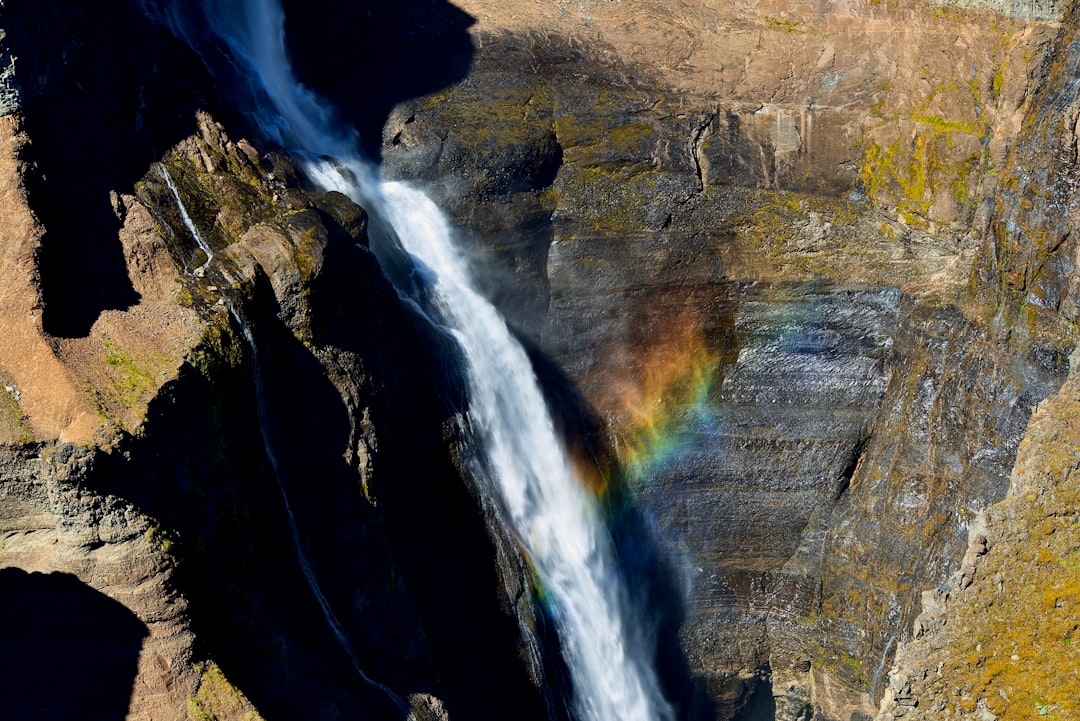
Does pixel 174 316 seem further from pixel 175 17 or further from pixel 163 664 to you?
pixel 175 17

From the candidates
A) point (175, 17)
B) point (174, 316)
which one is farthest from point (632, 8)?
point (174, 316)

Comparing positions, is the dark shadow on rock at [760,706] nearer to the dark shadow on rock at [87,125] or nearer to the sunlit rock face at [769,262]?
the sunlit rock face at [769,262]

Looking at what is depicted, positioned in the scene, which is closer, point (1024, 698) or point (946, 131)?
point (1024, 698)

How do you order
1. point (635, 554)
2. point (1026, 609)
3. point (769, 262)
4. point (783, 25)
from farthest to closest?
point (783, 25)
point (635, 554)
point (769, 262)
point (1026, 609)

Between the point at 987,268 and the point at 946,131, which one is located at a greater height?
the point at 946,131

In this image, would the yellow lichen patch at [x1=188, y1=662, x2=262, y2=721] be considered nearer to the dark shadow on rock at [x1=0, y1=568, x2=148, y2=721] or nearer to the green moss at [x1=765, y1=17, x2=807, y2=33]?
the dark shadow on rock at [x1=0, y1=568, x2=148, y2=721]

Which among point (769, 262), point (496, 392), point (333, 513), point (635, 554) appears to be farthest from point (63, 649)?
point (769, 262)

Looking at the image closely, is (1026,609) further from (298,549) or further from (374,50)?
(374,50)
